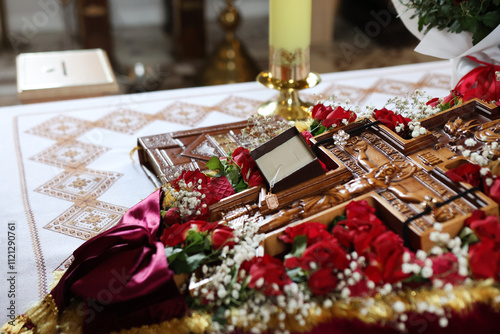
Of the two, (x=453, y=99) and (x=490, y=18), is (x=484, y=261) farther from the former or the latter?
(x=490, y=18)

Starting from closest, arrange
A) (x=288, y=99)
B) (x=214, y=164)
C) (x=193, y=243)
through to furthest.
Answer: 1. (x=193, y=243)
2. (x=214, y=164)
3. (x=288, y=99)

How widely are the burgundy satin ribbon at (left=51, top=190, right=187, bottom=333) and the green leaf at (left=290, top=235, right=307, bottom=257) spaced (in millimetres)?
194

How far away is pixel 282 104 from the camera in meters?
1.60

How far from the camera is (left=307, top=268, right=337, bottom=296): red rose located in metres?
0.80

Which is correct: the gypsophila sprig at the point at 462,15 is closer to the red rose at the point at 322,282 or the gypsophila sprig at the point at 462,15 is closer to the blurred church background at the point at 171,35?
the red rose at the point at 322,282

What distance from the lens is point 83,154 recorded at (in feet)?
4.95

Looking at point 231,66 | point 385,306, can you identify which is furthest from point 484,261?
point 231,66

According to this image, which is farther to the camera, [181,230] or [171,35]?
[171,35]

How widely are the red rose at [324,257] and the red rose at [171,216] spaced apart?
0.82 ft

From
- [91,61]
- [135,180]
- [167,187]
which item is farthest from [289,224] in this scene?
[91,61]

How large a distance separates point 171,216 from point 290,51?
72cm

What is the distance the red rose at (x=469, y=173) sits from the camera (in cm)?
95

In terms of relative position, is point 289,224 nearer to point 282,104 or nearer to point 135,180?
point 135,180

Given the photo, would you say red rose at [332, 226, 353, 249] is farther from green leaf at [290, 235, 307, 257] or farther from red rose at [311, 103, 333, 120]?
red rose at [311, 103, 333, 120]
